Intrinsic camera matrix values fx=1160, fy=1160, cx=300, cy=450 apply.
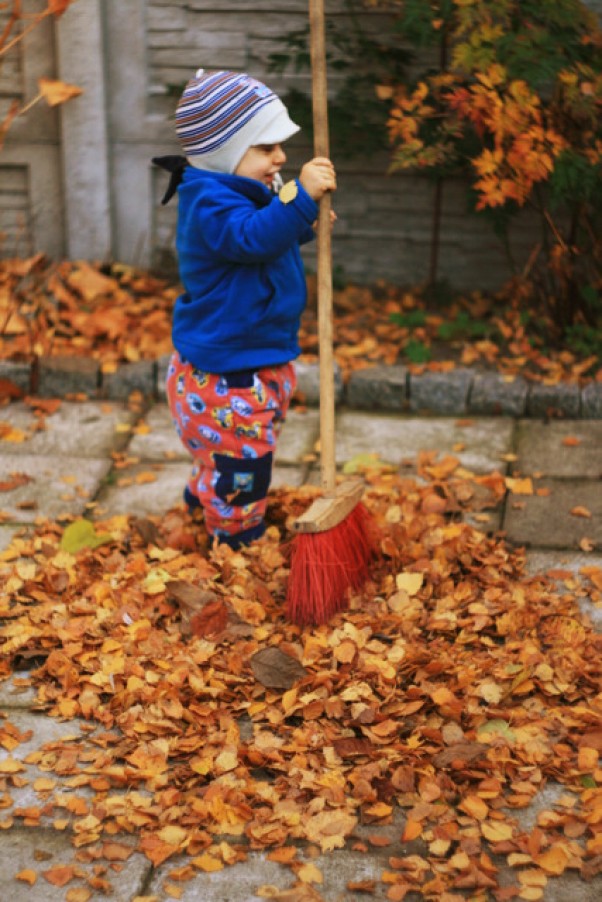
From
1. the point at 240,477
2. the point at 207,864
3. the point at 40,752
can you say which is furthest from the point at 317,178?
the point at 207,864

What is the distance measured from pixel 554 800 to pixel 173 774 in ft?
2.82

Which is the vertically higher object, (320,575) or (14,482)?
(320,575)

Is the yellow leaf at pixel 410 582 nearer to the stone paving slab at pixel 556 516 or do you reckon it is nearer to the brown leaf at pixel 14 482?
the stone paving slab at pixel 556 516

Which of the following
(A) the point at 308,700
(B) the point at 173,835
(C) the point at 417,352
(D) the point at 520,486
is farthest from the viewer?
(C) the point at 417,352

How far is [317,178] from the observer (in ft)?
9.83

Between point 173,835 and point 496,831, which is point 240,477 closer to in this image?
point 173,835

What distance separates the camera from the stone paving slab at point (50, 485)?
395cm

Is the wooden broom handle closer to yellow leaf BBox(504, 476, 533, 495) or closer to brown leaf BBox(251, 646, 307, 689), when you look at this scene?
brown leaf BBox(251, 646, 307, 689)

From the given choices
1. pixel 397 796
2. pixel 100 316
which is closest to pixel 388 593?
pixel 397 796

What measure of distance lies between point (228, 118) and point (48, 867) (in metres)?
1.91

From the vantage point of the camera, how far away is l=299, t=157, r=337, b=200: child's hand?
300cm

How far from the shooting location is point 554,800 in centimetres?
259

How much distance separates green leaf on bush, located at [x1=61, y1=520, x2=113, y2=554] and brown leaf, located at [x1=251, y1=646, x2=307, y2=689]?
0.87m

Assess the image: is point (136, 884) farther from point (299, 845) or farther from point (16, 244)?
point (16, 244)
